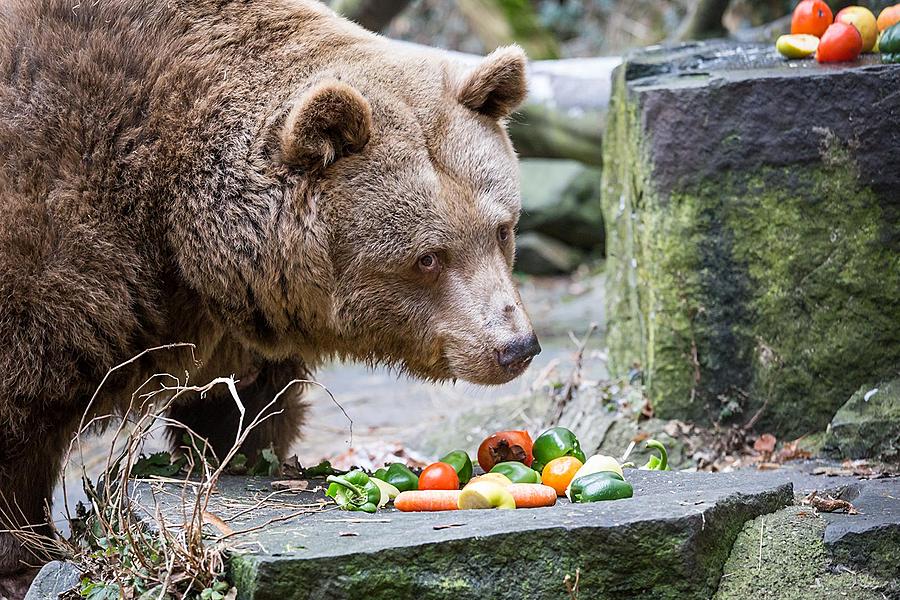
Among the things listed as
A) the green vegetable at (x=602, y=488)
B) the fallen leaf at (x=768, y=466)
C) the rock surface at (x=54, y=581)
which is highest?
the green vegetable at (x=602, y=488)

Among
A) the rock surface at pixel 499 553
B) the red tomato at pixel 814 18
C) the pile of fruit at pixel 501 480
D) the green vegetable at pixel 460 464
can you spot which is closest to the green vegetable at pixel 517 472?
the pile of fruit at pixel 501 480

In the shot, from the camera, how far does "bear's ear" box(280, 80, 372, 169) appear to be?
4.21 m

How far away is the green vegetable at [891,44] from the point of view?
5.73 metres

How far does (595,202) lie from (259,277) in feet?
36.9

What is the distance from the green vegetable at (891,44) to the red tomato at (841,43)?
0.12 meters

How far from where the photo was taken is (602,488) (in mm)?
3920

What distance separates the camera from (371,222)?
173 inches

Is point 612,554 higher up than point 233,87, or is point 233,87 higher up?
point 233,87

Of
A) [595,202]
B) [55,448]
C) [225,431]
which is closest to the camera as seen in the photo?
[55,448]

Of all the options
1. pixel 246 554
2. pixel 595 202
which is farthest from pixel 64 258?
pixel 595 202

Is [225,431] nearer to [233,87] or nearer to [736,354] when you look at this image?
[233,87]

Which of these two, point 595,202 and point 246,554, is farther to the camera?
point 595,202

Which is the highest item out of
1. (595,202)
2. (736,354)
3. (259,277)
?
(259,277)

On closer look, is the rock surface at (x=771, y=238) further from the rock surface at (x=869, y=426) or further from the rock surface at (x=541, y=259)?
the rock surface at (x=541, y=259)
